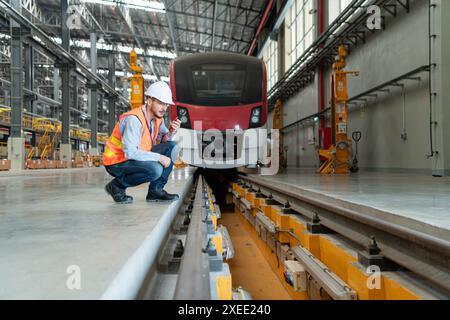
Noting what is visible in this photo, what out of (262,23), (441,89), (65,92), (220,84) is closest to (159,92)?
(220,84)

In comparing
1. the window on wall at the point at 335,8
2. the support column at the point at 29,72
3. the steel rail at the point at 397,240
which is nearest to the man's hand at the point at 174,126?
the steel rail at the point at 397,240

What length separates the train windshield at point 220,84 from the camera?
276 inches

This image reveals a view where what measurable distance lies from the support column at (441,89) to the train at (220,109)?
306 centimetres

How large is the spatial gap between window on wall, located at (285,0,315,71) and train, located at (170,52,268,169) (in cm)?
652

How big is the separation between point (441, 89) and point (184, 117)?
4651 millimetres

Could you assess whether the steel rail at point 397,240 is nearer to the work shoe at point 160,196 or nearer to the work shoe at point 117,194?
the work shoe at point 160,196

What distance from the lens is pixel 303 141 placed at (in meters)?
14.9

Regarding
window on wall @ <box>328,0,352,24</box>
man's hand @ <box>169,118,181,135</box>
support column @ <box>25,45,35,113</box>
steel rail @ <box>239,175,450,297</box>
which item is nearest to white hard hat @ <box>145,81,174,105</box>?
man's hand @ <box>169,118,181,135</box>

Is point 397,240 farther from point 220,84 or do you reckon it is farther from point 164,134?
point 220,84

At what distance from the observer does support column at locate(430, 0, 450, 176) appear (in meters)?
6.25

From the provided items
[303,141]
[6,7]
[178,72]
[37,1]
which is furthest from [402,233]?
[37,1]

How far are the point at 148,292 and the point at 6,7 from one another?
12.3 meters

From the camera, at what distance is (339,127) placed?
26.9 ft
